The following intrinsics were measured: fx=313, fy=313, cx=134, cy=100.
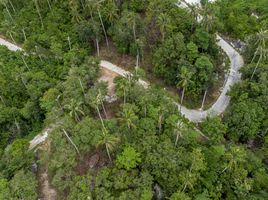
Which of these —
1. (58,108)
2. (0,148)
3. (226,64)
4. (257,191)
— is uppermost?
(226,64)

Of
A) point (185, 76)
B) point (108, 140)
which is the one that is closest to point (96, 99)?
point (108, 140)

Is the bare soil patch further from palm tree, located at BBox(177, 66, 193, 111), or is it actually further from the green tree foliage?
A: palm tree, located at BBox(177, 66, 193, 111)

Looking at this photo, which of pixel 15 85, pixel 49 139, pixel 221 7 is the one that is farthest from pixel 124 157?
pixel 221 7

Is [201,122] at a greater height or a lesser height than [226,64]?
lesser

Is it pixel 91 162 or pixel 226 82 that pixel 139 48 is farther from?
pixel 91 162

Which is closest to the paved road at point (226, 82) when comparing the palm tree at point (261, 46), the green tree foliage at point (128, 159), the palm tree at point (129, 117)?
the palm tree at point (261, 46)

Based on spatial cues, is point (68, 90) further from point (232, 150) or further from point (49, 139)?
point (232, 150)

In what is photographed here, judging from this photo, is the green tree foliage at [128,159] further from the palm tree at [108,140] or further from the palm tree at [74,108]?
the palm tree at [74,108]

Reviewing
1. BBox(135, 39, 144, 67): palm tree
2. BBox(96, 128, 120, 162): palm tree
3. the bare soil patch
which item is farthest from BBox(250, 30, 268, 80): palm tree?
the bare soil patch

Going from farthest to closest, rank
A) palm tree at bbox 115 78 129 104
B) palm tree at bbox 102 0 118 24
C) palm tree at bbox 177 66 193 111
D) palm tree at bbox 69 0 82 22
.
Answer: palm tree at bbox 69 0 82 22, palm tree at bbox 102 0 118 24, palm tree at bbox 177 66 193 111, palm tree at bbox 115 78 129 104
